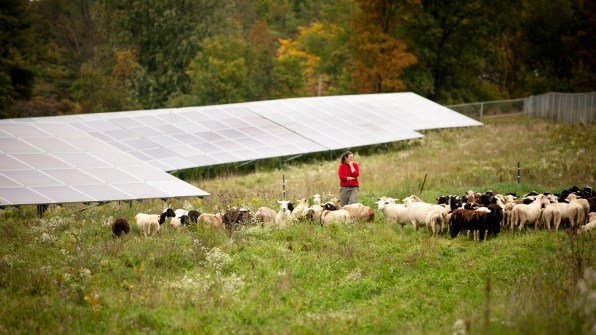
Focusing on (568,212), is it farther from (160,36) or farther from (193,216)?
(160,36)

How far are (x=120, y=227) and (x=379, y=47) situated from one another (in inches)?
1577

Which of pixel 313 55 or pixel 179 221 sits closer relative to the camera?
pixel 179 221

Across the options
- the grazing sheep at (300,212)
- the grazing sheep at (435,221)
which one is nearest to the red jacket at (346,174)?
the grazing sheep at (300,212)

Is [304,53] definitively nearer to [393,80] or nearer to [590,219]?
[393,80]

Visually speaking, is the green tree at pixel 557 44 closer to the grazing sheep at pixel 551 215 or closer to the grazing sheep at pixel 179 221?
the grazing sheep at pixel 551 215

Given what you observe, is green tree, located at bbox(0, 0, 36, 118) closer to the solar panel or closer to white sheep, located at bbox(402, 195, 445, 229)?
the solar panel

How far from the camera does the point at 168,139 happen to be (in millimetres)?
32562

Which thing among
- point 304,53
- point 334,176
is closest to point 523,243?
point 334,176

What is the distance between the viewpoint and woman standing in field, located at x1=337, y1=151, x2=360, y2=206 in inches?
822

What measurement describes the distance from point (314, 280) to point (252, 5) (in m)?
82.9

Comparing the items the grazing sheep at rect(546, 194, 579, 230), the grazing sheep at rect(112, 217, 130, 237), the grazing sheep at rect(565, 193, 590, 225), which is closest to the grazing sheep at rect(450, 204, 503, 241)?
the grazing sheep at rect(546, 194, 579, 230)

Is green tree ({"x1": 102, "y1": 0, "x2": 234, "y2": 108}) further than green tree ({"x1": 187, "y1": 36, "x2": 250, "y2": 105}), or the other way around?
green tree ({"x1": 102, "y1": 0, "x2": 234, "y2": 108})

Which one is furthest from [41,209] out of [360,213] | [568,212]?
[568,212]

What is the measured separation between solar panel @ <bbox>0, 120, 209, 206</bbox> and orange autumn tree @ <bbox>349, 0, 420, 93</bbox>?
108 ft
